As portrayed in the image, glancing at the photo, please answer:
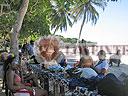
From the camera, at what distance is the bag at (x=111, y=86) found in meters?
6.26

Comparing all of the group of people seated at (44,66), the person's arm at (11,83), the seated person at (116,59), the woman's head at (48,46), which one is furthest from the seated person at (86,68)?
the seated person at (116,59)

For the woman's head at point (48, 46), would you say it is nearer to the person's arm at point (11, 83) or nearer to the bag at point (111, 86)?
the person's arm at point (11, 83)

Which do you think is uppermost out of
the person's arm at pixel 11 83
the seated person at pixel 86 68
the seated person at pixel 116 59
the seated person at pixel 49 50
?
the seated person at pixel 49 50

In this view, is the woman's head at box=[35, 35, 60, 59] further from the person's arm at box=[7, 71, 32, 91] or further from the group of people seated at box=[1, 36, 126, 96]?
the person's arm at box=[7, 71, 32, 91]

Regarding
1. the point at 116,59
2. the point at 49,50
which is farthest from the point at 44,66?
the point at 116,59

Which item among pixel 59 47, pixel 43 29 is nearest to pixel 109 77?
pixel 59 47

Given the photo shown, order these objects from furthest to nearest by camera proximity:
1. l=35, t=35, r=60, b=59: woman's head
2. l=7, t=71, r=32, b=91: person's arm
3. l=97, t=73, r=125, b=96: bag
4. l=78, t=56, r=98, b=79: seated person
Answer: l=35, t=35, r=60, b=59: woman's head
l=7, t=71, r=32, b=91: person's arm
l=78, t=56, r=98, b=79: seated person
l=97, t=73, r=125, b=96: bag

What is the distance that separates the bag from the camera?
A: 626 cm

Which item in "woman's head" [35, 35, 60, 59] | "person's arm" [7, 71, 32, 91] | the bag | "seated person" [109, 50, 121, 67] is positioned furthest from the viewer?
"seated person" [109, 50, 121, 67]

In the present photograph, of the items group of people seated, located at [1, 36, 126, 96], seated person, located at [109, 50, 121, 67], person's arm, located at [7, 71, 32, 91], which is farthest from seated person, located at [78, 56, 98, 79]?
seated person, located at [109, 50, 121, 67]

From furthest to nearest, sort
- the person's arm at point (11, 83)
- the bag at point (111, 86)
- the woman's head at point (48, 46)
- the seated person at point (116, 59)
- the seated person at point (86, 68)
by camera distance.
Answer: the seated person at point (116, 59), the woman's head at point (48, 46), the person's arm at point (11, 83), the seated person at point (86, 68), the bag at point (111, 86)

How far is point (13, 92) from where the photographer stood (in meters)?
8.06

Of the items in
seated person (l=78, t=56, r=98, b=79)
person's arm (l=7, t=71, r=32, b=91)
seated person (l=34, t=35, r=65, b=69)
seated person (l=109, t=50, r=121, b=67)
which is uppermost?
seated person (l=34, t=35, r=65, b=69)

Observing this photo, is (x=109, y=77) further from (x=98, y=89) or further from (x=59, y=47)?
(x=59, y=47)
